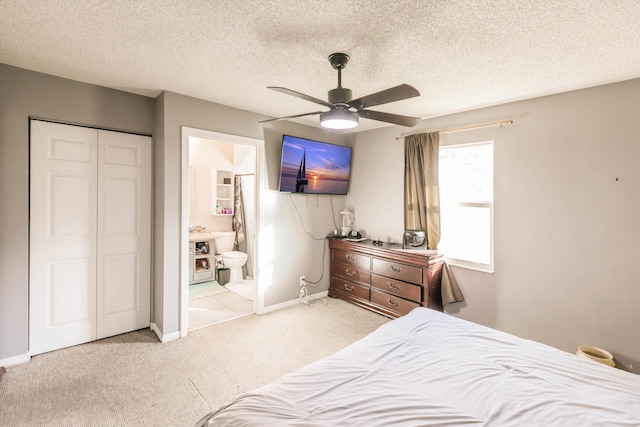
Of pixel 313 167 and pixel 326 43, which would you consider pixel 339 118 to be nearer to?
pixel 326 43

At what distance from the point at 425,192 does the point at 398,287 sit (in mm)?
1213

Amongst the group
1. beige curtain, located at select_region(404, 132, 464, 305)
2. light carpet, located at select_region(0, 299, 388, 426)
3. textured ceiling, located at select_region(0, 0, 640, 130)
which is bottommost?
light carpet, located at select_region(0, 299, 388, 426)

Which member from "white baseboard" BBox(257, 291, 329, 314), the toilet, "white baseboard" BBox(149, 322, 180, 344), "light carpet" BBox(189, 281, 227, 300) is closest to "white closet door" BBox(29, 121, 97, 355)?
"white baseboard" BBox(149, 322, 180, 344)

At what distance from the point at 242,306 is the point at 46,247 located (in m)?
2.17

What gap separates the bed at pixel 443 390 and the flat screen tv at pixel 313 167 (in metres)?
2.55

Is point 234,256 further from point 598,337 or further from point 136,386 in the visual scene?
point 598,337

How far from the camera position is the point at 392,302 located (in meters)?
3.65

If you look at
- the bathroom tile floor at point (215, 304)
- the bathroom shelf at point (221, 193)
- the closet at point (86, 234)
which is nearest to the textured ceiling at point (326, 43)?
the closet at point (86, 234)

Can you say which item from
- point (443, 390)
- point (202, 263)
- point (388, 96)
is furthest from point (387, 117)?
point (202, 263)

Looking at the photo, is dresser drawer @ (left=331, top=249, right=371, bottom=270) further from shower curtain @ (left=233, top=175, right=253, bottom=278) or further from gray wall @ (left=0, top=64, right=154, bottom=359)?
gray wall @ (left=0, top=64, right=154, bottom=359)

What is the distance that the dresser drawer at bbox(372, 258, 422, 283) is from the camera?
3.40m

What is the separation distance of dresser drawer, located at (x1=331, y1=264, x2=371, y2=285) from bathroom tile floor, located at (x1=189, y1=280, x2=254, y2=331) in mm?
1313

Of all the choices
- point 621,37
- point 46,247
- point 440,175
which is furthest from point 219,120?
point 621,37

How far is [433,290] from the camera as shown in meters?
3.40
